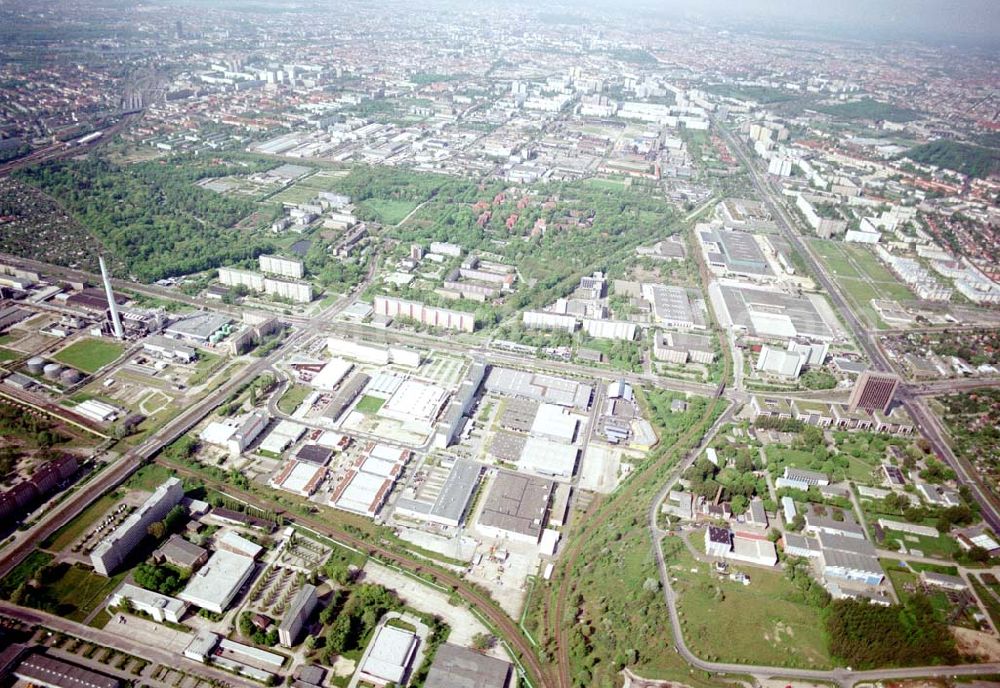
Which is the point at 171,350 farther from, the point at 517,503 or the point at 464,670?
the point at 464,670

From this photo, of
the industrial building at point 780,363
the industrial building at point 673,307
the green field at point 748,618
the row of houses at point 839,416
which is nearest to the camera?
the green field at point 748,618

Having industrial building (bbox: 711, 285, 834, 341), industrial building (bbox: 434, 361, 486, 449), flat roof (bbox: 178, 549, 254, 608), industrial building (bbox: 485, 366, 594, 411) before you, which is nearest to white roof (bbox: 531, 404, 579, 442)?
industrial building (bbox: 485, 366, 594, 411)

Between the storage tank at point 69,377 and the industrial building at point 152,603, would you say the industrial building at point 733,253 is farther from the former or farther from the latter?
the storage tank at point 69,377

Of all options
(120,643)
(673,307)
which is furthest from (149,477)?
(673,307)

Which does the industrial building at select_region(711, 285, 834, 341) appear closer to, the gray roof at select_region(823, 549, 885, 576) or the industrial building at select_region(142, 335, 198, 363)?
the gray roof at select_region(823, 549, 885, 576)

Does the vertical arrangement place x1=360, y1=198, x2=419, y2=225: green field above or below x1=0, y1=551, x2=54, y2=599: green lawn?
above

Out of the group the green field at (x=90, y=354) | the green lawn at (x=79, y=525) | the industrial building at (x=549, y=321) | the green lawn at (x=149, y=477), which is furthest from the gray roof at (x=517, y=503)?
the green field at (x=90, y=354)
